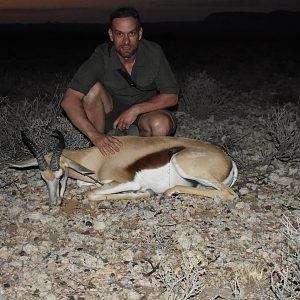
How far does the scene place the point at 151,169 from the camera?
408 centimetres

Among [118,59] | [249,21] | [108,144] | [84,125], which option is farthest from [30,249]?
[249,21]

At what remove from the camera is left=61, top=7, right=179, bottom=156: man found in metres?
4.57

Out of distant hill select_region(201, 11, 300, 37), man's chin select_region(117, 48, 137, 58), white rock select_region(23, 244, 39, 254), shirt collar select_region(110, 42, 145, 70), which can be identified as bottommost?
distant hill select_region(201, 11, 300, 37)

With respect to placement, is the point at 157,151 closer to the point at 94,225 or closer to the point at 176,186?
the point at 176,186

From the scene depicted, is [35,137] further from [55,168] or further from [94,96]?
[55,168]

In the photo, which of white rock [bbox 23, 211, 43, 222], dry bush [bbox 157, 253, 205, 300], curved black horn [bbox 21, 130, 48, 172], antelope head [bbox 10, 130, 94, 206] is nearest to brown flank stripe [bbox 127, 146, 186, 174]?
antelope head [bbox 10, 130, 94, 206]

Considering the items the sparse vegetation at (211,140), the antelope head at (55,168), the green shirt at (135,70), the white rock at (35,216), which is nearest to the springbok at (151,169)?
the antelope head at (55,168)

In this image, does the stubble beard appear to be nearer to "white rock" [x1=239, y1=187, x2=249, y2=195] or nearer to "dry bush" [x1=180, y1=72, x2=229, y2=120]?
"white rock" [x1=239, y1=187, x2=249, y2=195]

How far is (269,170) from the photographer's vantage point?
15.5 ft

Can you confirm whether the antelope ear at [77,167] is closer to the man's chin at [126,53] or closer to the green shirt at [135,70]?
the green shirt at [135,70]

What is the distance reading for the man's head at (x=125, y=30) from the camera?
177 inches

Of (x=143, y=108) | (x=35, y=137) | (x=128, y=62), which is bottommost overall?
(x=35, y=137)

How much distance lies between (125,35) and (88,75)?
0.74m

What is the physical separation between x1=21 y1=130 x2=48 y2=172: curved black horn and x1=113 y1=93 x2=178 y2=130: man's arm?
1410 mm
